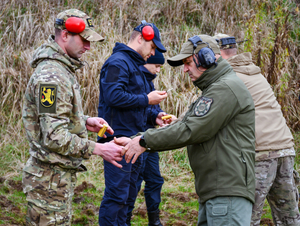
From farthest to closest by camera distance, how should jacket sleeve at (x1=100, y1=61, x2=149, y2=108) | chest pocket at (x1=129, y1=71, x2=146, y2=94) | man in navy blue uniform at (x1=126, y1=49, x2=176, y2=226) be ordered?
man in navy blue uniform at (x1=126, y1=49, x2=176, y2=226) → chest pocket at (x1=129, y1=71, x2=146, y2=94) → jacket sleeve at (x1=100, y1=61, x2=149, y2=108)

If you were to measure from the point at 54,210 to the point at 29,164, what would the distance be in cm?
43

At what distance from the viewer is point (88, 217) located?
5.42m

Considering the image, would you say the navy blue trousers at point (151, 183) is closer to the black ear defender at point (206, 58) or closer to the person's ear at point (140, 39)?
the person's ear at point (140, 39)

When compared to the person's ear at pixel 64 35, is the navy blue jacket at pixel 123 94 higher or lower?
lower

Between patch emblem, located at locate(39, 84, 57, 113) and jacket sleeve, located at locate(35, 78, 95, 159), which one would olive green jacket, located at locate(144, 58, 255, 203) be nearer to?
jacket sleeve, located at locate(35, 78, 95, 159)

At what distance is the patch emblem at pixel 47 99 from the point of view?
110 inches

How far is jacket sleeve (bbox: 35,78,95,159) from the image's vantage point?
2.78 m

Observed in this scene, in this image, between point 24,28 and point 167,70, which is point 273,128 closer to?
point 167,70

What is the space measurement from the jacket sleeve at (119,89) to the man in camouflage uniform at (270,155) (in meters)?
1.19

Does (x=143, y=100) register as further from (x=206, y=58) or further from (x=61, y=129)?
(x=61, y=129)

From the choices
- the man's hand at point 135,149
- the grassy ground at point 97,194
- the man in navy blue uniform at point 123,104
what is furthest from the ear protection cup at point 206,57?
the grassy ground at point 97,194

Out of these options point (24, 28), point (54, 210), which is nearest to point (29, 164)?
point (54, 210)

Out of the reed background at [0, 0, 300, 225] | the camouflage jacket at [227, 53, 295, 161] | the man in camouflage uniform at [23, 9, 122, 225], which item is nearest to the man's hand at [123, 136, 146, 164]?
the man in camouflage uniform at [23, 9, 122, 225]

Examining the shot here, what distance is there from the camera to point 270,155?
156 inches
